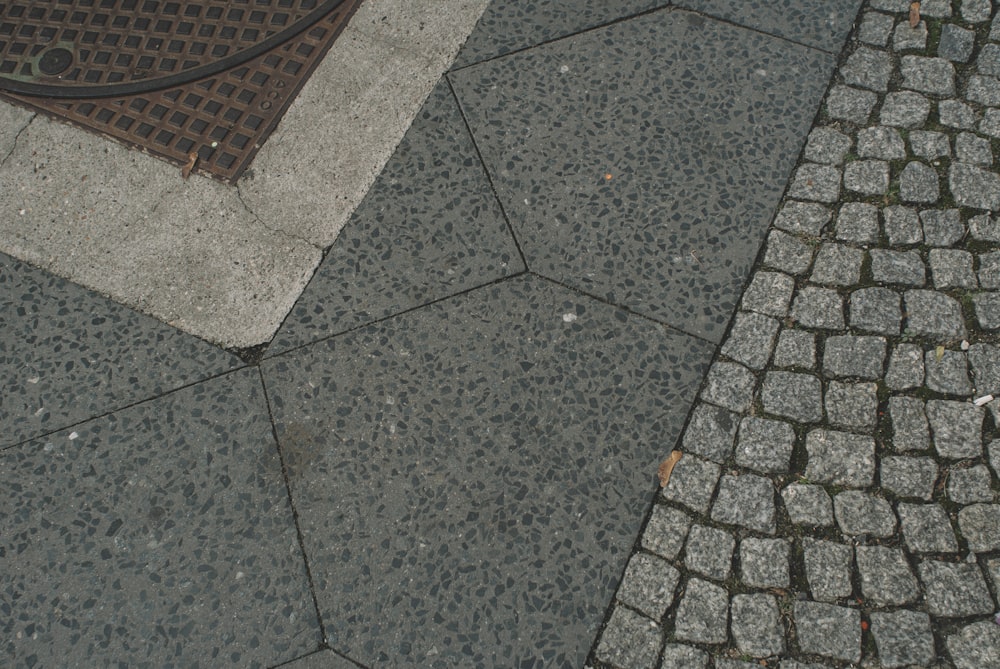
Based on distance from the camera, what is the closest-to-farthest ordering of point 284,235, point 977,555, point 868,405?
1. point 977,555
2. point 868,405
3. point 284,235

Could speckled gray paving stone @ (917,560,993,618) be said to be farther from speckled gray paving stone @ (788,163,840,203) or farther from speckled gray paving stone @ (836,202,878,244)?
speckled gray paving stone @ (788,163,840,203)

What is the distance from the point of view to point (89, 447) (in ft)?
8.89

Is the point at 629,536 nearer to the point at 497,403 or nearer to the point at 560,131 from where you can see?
the point at 497,403

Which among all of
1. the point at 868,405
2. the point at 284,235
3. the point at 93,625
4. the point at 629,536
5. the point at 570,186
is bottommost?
the point at 93,625

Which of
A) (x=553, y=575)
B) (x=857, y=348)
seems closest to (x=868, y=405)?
(x=857, y=348)

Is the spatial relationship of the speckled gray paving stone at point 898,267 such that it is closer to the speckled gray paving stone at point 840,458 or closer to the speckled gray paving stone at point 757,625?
the speckled gray paving stone at point 840,458

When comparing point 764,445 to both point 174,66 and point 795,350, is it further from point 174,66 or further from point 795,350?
point 174,66

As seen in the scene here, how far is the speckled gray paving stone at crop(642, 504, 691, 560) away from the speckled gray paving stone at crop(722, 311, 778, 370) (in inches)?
22.4

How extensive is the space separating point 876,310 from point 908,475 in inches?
22.3

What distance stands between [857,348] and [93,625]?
2.53m

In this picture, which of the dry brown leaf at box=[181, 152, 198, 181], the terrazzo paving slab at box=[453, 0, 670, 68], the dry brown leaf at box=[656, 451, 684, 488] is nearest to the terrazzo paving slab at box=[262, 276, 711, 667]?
the dry brown leaf at box=[656, 451, 684, 488]

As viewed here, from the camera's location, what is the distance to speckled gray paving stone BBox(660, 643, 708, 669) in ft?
7.61

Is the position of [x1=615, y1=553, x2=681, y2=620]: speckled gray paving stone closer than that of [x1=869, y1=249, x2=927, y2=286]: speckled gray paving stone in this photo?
Yes

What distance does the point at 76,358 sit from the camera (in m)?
2.86
